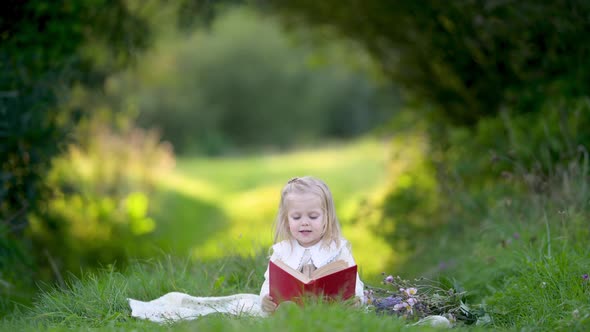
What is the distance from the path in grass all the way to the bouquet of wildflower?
7.69 feet

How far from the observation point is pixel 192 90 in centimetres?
3600

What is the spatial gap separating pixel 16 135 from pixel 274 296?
3.79 metres

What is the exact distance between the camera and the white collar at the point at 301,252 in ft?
13.5

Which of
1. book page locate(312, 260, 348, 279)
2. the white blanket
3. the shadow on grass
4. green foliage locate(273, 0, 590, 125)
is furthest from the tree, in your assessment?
the shadow on grass

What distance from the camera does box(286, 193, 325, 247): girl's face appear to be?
4.01 metres

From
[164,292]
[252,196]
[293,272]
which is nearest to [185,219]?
[252,196]

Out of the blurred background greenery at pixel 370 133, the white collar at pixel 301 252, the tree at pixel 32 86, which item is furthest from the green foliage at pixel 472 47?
the white collar at pixel 301 252

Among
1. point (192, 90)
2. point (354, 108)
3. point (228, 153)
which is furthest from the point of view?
point (354, 108)

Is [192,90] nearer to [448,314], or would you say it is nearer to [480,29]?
[480,29]

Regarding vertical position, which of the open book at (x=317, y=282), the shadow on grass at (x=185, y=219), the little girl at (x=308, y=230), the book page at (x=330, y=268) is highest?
the little girl at (x=308, y=230)

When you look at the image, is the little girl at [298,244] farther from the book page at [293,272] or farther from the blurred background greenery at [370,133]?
the blurred background greenery at [370,133]

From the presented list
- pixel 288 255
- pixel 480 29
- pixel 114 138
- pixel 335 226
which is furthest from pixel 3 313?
pixel 114 138

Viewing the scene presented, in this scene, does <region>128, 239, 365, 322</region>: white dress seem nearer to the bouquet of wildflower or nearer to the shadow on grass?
the bouquet of wildflower

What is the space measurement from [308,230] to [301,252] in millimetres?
173
